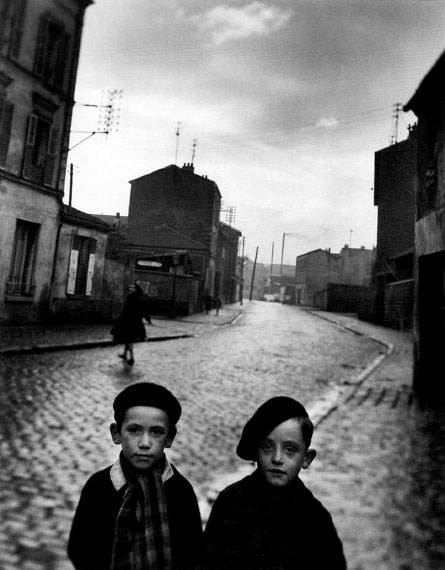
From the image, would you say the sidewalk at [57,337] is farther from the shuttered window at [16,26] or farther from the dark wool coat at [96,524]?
the dark wool coat at [96,524]

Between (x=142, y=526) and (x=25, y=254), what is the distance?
141 inches

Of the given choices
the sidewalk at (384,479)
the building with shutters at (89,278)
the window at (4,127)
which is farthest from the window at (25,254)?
the building with shutters at (89,278)

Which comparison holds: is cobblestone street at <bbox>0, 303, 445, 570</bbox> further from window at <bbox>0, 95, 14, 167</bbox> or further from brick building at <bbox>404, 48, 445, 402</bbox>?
window at <bbox>0, 95, 14, 167</bbox>

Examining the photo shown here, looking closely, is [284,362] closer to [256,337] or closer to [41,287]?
[256,337]

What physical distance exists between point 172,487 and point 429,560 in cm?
200

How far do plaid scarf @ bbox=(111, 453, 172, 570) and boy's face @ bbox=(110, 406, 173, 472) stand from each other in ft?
0.21

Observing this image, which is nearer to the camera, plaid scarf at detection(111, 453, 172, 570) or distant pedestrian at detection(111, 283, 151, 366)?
plaid scarf at detection(111, 453, 172, 570)

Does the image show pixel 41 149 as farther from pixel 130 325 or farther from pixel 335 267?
pixel 335 267

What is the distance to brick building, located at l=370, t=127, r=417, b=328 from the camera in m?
23.5

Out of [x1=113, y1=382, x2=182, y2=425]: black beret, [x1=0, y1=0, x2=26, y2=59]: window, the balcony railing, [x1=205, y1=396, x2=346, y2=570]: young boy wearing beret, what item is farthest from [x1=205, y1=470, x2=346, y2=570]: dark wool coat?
[x1=0, y1=0, x2=26, y2=59]: window

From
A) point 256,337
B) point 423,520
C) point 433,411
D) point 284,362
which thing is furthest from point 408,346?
point 423,520

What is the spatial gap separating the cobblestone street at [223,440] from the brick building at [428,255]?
487 mm

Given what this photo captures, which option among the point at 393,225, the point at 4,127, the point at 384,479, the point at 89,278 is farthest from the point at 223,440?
the point at 393,225

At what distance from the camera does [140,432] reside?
1.14 metres
